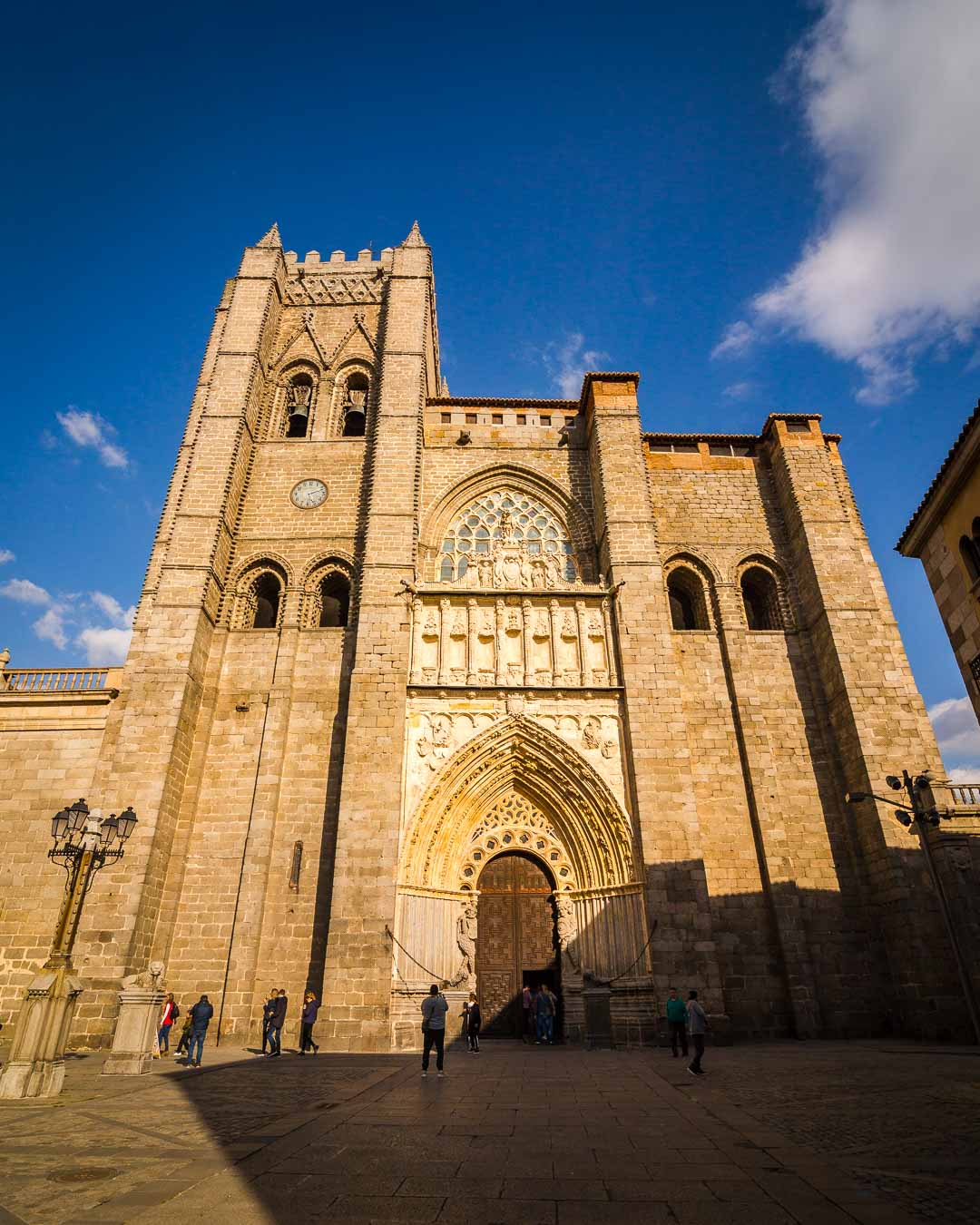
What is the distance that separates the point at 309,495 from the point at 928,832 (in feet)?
49.7

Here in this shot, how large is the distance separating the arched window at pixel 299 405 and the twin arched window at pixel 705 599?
1104 cm

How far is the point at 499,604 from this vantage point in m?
15.2

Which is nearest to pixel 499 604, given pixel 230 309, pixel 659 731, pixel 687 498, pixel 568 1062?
pixel 659 731

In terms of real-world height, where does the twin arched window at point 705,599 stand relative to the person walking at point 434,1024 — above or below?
above

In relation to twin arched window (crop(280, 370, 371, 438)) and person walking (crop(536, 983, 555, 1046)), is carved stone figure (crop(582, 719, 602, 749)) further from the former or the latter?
twin arched window (crop(280, 370, 371, 438))

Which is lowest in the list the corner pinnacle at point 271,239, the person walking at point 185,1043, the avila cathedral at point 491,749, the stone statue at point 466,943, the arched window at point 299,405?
the person walking at point 185,1043

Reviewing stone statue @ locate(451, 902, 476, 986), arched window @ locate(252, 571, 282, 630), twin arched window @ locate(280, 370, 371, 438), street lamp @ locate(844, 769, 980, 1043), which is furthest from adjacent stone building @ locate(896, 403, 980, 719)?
twin arched window @ locate(280, 370, 371, 438)

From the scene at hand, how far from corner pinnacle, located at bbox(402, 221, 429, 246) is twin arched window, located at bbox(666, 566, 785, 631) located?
12949 millimetres

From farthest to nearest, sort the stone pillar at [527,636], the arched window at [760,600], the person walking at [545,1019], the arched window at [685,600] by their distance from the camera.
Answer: the arched window at [685,600] < the arched window at [760,600] < the stone pillar at [527,636] < the person walking at [545,1019]

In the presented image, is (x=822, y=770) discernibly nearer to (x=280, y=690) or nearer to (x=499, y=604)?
(x=499, y=604)

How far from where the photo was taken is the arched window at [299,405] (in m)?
19.6

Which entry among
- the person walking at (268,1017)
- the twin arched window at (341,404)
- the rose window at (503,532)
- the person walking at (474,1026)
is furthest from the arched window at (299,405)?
the person walking at (474,1026)

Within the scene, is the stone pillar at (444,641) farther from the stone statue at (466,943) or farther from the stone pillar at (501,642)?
the stone statue at (466,943)

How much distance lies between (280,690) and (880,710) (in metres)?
12.4
